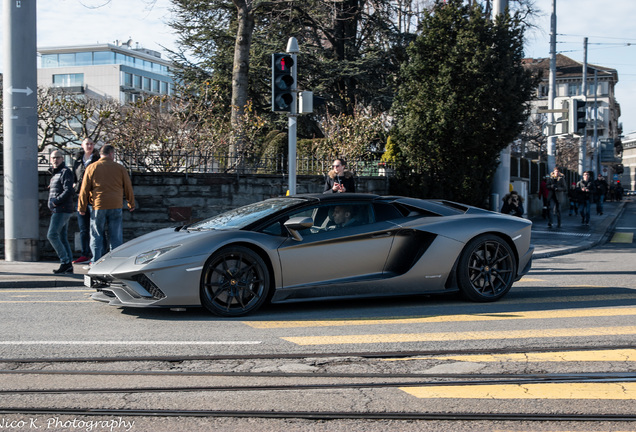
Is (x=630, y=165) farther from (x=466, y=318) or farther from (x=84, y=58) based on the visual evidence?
(x=466, y=318)

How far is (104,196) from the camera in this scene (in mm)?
10586

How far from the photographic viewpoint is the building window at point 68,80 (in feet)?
296

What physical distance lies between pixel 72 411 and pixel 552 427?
2.62 m

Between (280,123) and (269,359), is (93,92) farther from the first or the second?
(269,359)

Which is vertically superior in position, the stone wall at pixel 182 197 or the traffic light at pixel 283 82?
the traffic light at pixel 283 82

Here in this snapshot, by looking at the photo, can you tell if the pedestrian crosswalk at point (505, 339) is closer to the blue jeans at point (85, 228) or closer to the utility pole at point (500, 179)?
the blue jeans at point (85, 228)

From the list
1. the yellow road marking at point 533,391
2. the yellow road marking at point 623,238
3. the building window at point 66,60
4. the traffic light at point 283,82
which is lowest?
the yellow road marking at point 623,238

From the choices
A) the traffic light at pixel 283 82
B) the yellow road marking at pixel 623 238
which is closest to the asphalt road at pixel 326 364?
the traffic light at pixel 283 82

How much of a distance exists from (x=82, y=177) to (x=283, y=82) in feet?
11.9

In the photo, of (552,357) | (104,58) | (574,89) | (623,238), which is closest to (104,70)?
(104,58)

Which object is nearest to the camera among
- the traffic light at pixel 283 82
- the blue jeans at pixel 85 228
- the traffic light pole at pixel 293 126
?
the blue jeans at pixel 85 228

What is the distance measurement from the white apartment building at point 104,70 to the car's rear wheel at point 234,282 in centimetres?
8126

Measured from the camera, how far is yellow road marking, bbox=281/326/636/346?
595cm

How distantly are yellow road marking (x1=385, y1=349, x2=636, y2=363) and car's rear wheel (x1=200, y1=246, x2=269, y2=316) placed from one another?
2.14 m
